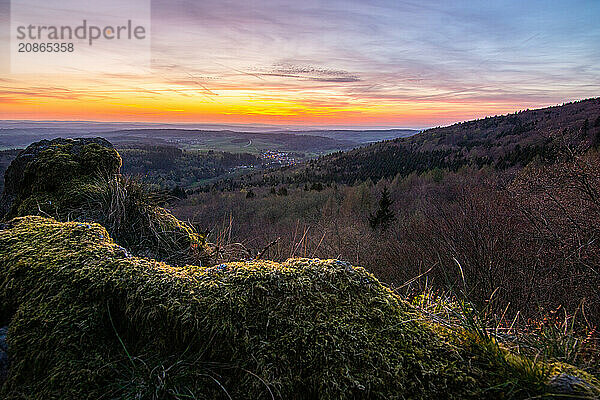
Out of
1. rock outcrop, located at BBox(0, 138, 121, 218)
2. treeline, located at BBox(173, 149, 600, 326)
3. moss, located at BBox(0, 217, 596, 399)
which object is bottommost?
treeline, located at BBox(173, 149, 600, 326)

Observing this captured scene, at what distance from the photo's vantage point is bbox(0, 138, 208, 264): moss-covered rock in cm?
302

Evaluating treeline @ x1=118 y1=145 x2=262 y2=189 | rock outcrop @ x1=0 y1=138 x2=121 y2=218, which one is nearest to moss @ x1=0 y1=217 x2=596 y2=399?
rock outcrop @ x1=0 y1=138 x2=121 y2=218

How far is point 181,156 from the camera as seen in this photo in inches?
6437

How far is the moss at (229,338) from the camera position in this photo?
4.06ft

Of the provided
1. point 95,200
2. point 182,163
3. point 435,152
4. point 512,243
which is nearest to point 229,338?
point 95,200

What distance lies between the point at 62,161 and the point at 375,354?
4274mm

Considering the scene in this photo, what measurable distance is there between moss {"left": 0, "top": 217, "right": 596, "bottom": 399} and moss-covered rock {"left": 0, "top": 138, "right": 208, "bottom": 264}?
1280mm

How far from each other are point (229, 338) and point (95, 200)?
2.75 metres

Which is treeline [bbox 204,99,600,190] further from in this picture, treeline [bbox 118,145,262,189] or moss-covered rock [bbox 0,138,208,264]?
moss-covered rock [bbox 0,138,208,264]

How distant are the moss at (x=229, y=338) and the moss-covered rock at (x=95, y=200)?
128 centimetres

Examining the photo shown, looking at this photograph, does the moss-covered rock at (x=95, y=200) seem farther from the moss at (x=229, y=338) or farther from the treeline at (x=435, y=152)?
the treeline at (x=435, y=152)

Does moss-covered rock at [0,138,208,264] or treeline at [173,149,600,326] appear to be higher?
moss-covered rock at [0,138,208,264]

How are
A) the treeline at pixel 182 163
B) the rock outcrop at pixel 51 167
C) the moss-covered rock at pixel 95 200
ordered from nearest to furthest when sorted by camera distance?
the moss-covered rock at pixel 95 200, the rock outcrop at pixel 51 167, the treeline at pixel 182 163

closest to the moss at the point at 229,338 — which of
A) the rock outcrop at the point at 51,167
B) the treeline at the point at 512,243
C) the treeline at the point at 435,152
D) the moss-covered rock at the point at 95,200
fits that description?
the moss-covered rock at the point at 95,200
